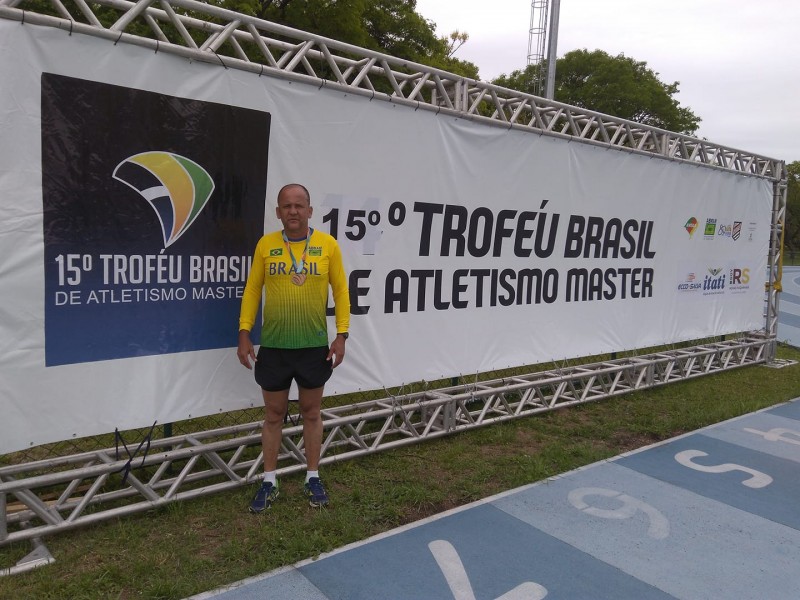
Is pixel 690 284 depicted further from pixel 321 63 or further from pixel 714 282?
pixel 321 63

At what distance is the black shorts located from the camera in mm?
3896

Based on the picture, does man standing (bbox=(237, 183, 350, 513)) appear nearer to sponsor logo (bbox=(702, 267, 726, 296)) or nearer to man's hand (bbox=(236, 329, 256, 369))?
man's hand (bbox=(236, 329, 256, 369))

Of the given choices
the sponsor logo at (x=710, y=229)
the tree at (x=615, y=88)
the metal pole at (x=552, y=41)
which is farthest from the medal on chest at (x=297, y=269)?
the tree at (x=615, y=88)

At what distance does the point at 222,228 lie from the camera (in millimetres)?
3986

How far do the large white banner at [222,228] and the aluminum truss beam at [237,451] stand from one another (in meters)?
0.25

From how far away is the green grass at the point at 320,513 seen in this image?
3158 millimetres

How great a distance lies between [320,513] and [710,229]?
22.3ft

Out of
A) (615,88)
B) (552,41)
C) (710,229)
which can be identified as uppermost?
(615,88)

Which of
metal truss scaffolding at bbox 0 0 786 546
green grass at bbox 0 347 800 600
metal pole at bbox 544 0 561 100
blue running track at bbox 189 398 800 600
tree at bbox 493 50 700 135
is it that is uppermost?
tree at bbox 493 50 700 135

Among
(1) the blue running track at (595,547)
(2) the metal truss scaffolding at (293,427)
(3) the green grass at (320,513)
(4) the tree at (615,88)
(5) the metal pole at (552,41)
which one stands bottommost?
(3) the green grass at (320,513)

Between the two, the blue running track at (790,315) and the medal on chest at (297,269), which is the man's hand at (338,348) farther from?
the blue running track at (790,315)

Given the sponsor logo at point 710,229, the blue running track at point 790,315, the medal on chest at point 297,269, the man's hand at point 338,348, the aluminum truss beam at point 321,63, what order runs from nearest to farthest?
1. the aluminum truss beam at point 321,63
2. the medal on chest at point 297,269
3. the man's hand at point 338,348
4. the sponsor logo at point 710,229
5. the blue running track at point 790,315

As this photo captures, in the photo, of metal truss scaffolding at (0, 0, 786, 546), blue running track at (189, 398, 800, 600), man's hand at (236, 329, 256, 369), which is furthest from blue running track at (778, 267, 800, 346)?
man's hand at (236, 329, 256, 369)

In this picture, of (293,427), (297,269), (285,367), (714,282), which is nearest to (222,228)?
(297,269)
